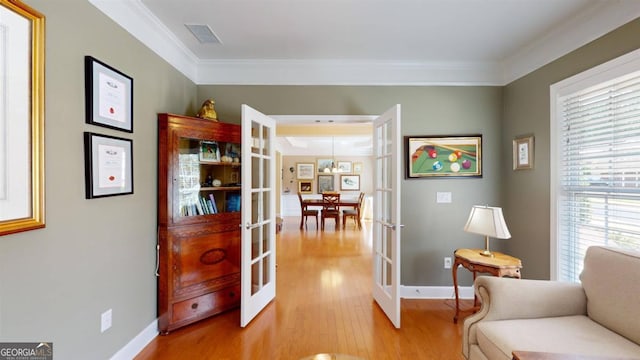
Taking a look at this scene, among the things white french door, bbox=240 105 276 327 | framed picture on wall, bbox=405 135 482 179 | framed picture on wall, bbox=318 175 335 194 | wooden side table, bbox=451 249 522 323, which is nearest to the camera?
wooden side table, bbox=451 249 522 323

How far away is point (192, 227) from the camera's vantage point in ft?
7.55

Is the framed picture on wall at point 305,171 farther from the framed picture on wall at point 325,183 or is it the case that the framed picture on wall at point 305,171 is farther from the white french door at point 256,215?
the white french door at point 256,215

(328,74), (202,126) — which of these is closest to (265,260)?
(202,126)

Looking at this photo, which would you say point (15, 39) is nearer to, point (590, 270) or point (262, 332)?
point (262, 332)

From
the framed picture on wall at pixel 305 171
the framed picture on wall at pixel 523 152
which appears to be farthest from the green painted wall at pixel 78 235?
the framed picture on wall at pixel 305 171

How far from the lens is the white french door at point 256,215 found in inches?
90.7

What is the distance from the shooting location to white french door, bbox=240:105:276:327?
2.30m

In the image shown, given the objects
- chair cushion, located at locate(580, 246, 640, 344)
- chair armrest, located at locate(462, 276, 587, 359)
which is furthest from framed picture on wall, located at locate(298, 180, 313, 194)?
chair cushion, located at locate(580, 246, 640, 344)

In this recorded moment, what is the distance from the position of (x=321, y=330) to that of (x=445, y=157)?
6.98ft

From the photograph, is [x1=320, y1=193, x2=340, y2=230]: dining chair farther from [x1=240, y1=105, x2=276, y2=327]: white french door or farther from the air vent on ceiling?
the air vent on ceiling

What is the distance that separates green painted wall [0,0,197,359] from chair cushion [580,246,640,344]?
2.91 metres

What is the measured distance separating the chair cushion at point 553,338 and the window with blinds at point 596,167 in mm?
781

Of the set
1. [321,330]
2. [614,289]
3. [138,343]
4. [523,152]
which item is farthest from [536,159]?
[138,343]

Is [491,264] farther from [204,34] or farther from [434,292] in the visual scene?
[204,34]
